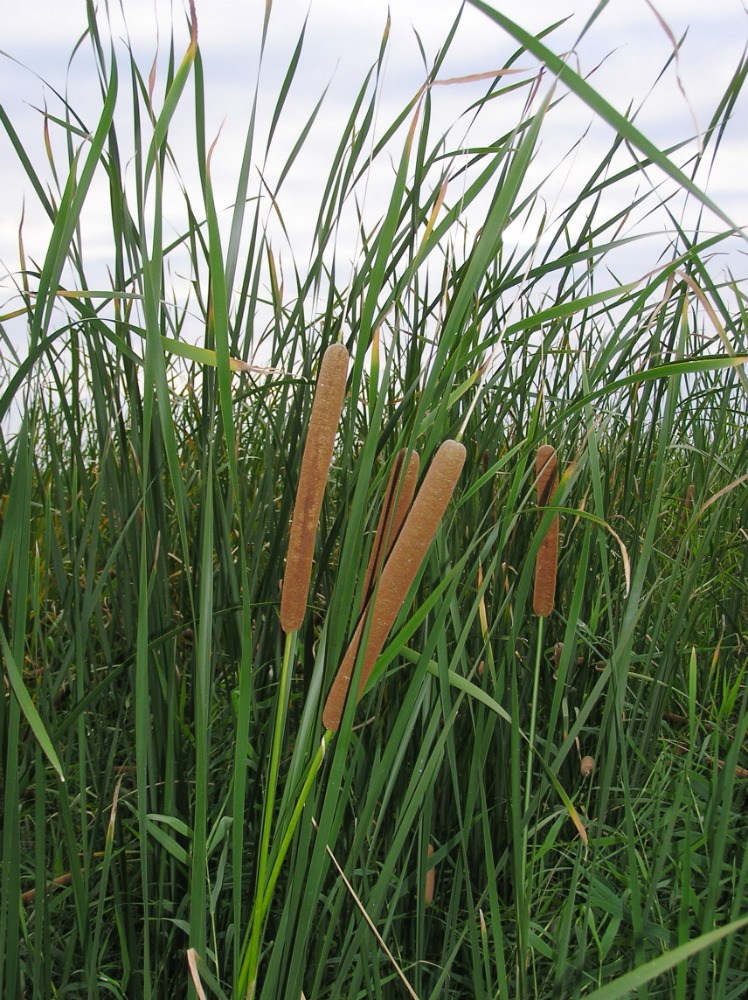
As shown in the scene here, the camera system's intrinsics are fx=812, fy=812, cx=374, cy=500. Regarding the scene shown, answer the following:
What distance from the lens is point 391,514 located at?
2.66 feet

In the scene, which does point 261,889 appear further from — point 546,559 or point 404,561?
point 546,559

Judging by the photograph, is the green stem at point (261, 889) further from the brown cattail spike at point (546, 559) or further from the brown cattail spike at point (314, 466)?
the brown cattail spike at point (546, 559)

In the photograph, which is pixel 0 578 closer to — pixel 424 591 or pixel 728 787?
pixel 424 591

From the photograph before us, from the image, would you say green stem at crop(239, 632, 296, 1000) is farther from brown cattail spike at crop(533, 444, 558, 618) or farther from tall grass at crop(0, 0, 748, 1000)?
brown cattail spike at crop(533, 444, 558, 618)

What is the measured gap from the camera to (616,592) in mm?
1794

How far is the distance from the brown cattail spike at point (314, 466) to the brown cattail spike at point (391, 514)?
7 centimetres

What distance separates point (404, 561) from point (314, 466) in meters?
0.14

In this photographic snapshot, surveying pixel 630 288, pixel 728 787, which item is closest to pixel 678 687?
pixel 728 787

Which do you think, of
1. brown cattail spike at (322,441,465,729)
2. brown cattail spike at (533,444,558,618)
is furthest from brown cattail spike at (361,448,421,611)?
brown cattail spike at (533,444,558,618)

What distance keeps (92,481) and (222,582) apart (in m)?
1.63

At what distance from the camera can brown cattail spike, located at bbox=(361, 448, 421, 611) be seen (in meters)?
0.83

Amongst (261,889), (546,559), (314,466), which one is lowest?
(261,889)

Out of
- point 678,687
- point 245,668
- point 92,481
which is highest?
point 92,481

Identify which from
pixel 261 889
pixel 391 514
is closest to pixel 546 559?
pixel 391 514
